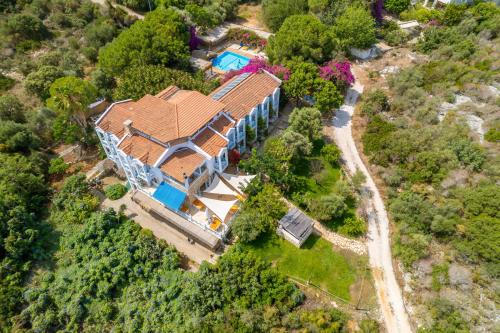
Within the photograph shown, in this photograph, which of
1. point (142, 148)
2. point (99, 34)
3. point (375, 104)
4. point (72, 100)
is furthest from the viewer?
point (99, 34)

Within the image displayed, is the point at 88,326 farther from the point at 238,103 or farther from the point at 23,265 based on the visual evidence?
the point at 238,103

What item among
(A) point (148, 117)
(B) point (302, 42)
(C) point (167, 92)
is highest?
(B) point (302, 42)

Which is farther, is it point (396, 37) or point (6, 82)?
point (396, 37)

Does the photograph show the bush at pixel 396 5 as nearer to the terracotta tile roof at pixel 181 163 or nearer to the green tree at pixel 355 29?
the green tree at pixel 355 29

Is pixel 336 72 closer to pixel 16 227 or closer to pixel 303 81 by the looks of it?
pixel 303 81

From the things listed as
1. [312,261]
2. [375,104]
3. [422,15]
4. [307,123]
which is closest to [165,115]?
[307,123]

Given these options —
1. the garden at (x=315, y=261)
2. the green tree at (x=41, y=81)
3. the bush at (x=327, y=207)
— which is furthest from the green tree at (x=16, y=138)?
the bush at (x=327, y=207)
